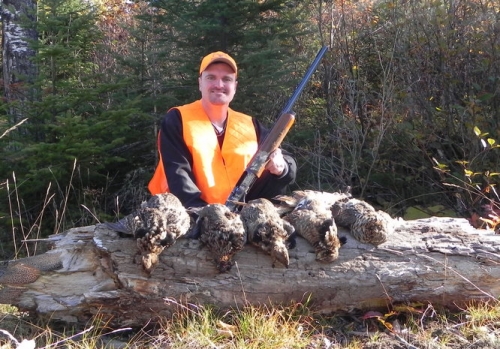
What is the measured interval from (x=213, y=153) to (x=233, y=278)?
1.26m

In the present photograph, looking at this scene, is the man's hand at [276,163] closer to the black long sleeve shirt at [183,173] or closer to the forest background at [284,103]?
the black long sleeve shirt at [183,173]

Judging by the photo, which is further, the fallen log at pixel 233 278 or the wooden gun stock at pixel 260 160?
the wooden gun stock at pixel 260 160

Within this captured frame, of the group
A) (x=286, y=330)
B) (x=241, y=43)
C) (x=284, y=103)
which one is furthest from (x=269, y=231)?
(x=241, y=43)

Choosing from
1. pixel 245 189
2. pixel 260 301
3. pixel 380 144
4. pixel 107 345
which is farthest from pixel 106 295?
pixel 380 144

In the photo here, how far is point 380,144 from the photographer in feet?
23.1

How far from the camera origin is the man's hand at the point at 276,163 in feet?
14.8

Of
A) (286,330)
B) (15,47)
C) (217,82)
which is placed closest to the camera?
(286,330)

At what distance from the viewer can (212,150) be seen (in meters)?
4.70

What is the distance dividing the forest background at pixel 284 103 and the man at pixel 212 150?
2023 mm

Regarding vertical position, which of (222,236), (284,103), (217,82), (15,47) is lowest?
(222,236)

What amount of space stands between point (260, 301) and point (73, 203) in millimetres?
4035

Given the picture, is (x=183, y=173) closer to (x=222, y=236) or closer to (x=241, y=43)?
(x=222, y=236)

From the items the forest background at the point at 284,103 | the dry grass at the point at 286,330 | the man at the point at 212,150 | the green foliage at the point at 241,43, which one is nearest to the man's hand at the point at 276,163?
the man at the point at 212,150

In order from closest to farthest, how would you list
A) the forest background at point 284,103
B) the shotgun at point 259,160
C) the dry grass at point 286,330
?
1. the dry grass at point 286,330
2. the shotgun at point 259,160
3. the forest background at point 284,103
